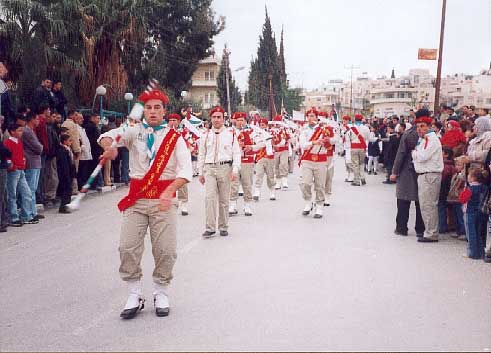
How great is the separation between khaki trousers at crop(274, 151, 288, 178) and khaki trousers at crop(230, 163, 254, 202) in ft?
15.5

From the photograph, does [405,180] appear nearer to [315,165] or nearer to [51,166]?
[315,165]

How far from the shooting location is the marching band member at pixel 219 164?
10.0 m

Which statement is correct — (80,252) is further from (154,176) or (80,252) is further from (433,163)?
(433,163)

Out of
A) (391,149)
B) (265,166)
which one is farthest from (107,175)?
(391,149)

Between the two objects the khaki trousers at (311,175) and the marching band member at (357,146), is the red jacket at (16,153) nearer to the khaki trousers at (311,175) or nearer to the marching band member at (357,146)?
the khaki trousers at (311,175)

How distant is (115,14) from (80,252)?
61.3 feet

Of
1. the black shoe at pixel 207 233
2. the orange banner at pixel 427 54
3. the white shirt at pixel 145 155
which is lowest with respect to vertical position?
the black shoe at pixel 207 233

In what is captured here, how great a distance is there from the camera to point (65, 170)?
13.0 metres

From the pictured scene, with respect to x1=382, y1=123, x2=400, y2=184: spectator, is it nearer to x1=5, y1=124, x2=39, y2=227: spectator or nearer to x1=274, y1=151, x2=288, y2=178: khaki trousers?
x1=274, y1=151, x2=288, y2=178: khaki trousers

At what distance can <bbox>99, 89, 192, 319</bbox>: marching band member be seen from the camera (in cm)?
567

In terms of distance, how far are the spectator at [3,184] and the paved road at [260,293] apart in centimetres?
31

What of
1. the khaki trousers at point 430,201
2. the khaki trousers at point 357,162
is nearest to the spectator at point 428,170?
the khaki trousers at point 430,201

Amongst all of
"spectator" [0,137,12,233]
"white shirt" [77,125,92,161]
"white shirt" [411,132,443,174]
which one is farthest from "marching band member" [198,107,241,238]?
"white shirt" [77,125,92,161]

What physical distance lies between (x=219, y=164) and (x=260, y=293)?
4.16 m
